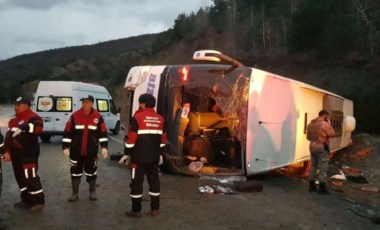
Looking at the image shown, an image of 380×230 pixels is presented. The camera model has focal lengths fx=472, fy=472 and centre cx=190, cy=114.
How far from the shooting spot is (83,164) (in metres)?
7.84

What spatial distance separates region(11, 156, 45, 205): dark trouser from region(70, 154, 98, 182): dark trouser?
0.70 m

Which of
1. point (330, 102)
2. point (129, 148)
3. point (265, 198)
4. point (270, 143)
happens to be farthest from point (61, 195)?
point (330, 102)

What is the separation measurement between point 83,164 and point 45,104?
1184 cm

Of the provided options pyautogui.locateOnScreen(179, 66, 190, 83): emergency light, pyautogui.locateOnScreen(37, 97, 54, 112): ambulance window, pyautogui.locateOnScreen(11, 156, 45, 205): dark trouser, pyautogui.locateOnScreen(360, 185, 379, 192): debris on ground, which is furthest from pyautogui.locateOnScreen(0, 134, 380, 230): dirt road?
pyautogui.locateOnScreen(37, 97, 54, 112): ambulance window

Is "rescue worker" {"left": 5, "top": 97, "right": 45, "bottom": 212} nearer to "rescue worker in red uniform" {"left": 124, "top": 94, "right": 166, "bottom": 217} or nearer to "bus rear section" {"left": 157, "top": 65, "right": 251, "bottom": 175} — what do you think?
"rescue worker in red uniform" {"left": 124, "top": 94, "right": 166, "bottom": 217}

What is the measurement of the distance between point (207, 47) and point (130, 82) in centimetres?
4061

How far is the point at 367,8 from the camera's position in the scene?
3412 cm

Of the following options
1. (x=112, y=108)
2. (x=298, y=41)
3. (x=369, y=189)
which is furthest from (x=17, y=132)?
(x=298, y=41)

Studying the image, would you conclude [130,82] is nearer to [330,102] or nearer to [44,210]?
[44,210]

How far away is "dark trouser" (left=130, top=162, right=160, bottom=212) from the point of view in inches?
274

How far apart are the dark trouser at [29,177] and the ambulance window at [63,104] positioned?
11.9 metres

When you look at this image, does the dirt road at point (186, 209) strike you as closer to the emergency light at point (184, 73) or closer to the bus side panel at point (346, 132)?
the emergency light at point (184, 73)

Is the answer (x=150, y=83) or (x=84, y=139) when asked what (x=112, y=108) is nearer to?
(x=150, y=83)

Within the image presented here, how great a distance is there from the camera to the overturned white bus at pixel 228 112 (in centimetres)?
996
